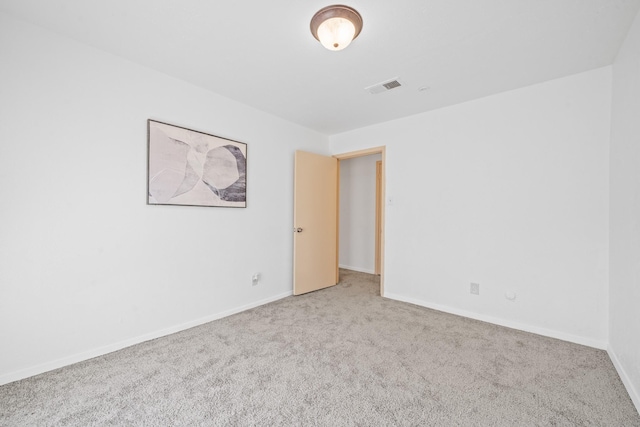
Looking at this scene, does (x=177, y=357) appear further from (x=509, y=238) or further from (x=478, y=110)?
(x=478, y=110)

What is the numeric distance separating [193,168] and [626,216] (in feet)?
11.3

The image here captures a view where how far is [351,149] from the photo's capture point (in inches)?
158

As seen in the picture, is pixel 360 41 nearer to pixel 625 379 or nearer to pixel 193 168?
pixel 193 168

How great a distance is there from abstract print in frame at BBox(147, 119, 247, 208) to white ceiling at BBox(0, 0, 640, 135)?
0.55m

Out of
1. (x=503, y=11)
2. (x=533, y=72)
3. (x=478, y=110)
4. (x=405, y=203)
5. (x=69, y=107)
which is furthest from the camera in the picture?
(x=405, y=203)

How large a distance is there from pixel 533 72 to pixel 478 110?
58 cm

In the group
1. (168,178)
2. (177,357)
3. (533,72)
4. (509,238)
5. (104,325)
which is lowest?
(177,357)

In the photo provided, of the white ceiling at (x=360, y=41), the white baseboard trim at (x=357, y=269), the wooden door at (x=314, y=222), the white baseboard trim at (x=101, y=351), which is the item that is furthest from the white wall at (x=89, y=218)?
the white baseboard trim at (x=357, y=269)

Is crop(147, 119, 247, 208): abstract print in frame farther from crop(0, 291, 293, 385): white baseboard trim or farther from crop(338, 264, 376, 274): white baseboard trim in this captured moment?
crop(338, 264, 376, 274): white baseboard trim

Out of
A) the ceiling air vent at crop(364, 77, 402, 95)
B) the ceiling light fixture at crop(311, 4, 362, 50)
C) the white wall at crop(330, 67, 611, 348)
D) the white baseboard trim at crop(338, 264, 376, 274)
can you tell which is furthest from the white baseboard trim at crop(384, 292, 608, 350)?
the ceiling light fixture at crop(311, 4, 362, 50)

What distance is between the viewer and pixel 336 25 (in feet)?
5.52

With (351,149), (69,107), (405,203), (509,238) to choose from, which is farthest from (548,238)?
(69,107)

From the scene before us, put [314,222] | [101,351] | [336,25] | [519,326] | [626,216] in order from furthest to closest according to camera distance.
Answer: [314,222]
[519,326]
[101,351]
[626,216]
[336,25]

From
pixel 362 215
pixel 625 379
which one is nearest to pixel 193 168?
pixel 362 215
